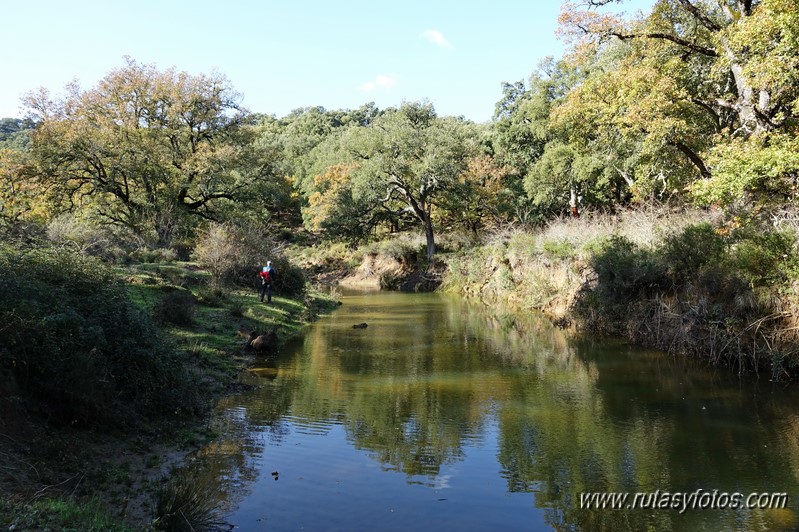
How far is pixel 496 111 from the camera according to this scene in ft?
164

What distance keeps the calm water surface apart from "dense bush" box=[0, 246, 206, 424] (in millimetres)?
1417

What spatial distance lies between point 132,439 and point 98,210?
96.5 feet

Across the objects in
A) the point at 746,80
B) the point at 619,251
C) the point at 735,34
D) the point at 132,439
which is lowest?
the point at 132,439

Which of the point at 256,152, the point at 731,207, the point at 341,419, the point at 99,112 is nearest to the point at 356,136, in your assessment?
the point at 256,152

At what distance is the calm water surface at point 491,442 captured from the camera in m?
7.29

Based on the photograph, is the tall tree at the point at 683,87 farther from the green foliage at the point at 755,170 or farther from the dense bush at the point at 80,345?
the dense bush at the point at 80,345

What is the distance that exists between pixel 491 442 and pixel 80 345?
6765 millimetres

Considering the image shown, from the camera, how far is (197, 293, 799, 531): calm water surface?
23.9 ft

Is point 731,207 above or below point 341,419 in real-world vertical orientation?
above

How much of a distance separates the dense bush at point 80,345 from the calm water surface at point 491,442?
1.42 meters

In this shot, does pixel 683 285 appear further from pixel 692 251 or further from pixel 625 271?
pixel 625 271

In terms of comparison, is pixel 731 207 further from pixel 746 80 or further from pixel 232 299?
pixel 232 299

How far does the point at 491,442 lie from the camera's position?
9.90 meters

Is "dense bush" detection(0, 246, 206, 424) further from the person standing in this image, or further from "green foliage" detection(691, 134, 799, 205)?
"green foliage" detection(691, 134, 799, 205)
